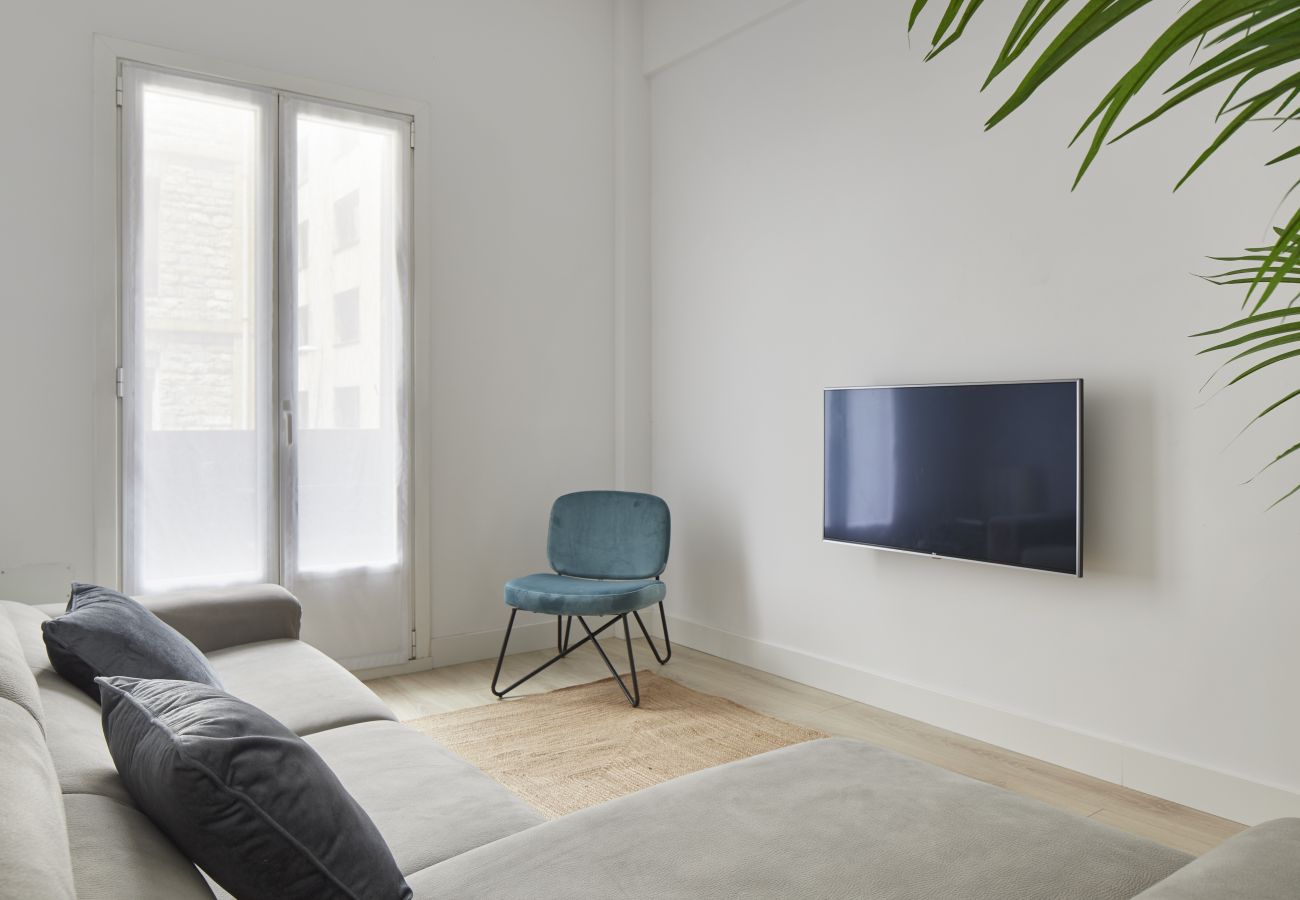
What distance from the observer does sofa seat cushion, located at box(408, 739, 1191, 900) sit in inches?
48.4

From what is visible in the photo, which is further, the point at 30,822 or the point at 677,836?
the point at 677,836

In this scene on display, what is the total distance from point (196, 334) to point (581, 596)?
6.07ft

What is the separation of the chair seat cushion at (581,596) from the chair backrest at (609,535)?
0.68 feet

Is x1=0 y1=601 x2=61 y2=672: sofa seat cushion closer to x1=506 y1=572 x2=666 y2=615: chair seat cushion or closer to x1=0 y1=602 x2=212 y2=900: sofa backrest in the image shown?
x1=0 y1=602 x2=212 y2=900: sofa backrest

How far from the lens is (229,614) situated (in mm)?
2693

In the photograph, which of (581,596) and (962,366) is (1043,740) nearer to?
(962,366)

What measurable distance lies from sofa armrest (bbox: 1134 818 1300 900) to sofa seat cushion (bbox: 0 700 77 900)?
120 cm

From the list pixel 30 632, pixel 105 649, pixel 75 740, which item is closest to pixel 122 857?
pixel 75 740

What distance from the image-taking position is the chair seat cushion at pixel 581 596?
140 inches

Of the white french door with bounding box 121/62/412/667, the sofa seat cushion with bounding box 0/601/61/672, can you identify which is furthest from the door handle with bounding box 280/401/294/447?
the sofa seat cushion with bounding box 0/601/61/672

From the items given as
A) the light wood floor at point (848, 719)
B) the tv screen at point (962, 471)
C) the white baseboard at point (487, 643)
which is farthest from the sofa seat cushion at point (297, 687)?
the tv screen at point (962, 471)

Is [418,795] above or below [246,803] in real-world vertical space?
below

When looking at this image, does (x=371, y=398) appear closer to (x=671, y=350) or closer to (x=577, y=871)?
(x=671, y=350)

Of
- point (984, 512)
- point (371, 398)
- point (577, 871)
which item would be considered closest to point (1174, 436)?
point (984, 512)
